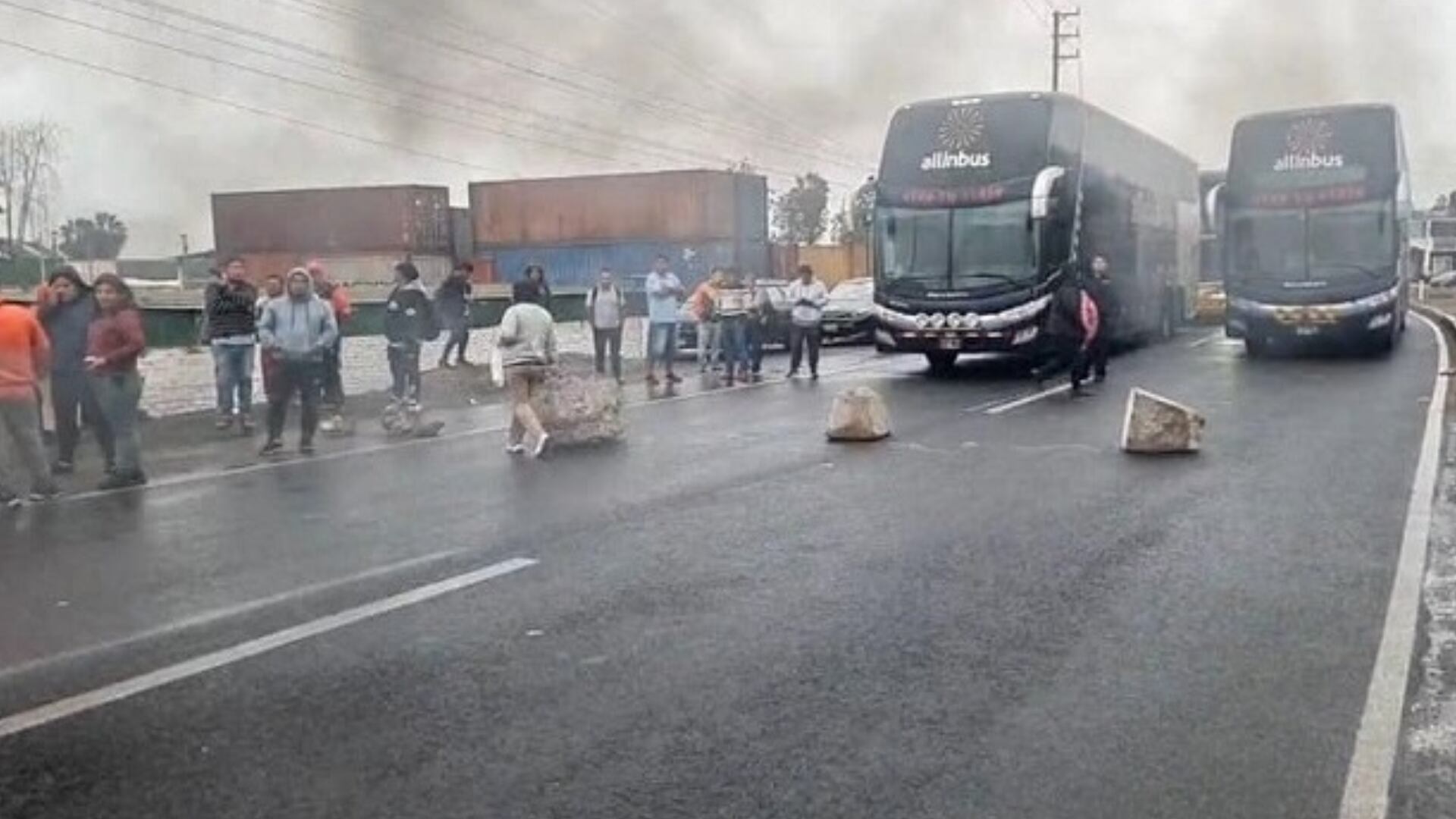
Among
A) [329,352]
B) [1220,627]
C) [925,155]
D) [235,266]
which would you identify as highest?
[925,155]

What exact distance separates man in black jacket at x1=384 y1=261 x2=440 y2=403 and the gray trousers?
4357mm

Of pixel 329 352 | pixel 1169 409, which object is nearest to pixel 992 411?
pixel 1169 409

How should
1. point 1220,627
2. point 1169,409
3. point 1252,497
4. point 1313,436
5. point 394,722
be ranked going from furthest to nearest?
point 1313,436 → point 1169,409 → point 1252,497 → point 1220,627 → point 394,722

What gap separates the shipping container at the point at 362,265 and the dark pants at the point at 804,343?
1921 centimetres

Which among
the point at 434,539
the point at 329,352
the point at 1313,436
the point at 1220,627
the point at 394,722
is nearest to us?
the point at 394,722

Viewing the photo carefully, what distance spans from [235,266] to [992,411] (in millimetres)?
7495

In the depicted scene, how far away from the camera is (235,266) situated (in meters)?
13.3

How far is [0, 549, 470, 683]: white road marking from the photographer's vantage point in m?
5.15

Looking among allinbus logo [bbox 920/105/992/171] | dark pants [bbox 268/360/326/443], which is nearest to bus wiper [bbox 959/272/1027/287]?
allinbus logo [bbox 920/105/992/171]

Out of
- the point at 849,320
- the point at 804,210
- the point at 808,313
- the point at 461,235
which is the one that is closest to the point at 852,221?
the point at 804,210

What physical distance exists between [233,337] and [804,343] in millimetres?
8379

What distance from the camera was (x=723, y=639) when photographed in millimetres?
5324

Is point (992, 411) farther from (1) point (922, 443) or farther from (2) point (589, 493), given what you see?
(2) point (589, 493)

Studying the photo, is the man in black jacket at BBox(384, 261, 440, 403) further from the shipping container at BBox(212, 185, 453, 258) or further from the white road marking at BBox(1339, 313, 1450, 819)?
the shipping container at BBox(212, 185, 453, 258)
